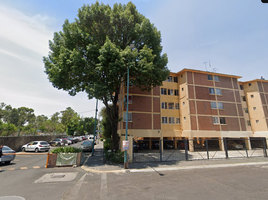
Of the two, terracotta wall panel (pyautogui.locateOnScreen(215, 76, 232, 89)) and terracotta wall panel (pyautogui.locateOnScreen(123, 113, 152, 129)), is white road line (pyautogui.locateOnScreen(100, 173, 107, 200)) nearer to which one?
terracotta wall panel (pyautogui.locateOnScreen(123, 113, 152, 129))

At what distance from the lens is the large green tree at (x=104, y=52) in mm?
13672

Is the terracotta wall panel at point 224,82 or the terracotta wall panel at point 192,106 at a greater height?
the terracotta wall panel at point 224,82

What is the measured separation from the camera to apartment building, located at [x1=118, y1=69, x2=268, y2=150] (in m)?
22.6

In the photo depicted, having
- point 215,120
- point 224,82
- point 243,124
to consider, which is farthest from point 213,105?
point 243,124

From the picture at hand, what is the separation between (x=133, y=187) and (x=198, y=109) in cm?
2077

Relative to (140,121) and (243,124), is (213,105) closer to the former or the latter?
(243,124)

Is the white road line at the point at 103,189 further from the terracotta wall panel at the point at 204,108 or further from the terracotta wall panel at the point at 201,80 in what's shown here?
the terracotta wall panel at the point at 201,80

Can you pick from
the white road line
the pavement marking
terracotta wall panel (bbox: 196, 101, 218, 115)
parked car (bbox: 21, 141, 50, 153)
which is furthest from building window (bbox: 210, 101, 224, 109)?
parked car (bbox: 21, 141, 50, 153)

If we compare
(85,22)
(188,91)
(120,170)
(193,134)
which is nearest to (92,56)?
(85,22)

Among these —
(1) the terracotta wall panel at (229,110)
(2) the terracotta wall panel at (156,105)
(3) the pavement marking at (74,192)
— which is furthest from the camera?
(1) the terracotta wall panel at (229,110)

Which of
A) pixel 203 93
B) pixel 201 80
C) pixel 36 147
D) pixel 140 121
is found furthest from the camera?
pixel 201 80

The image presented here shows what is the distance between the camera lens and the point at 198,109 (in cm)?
2433

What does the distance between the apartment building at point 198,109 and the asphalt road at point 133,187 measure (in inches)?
497

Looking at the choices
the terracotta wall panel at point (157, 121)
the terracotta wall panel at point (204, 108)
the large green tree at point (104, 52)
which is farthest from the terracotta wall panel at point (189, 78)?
the large green tree at point (104, 52)
